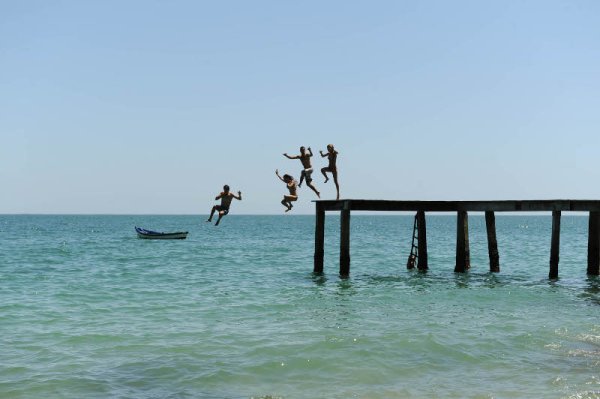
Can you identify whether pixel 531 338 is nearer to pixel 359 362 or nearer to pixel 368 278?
pixel 359 362

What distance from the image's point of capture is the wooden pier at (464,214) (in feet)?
72.1

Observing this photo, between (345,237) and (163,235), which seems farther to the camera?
(163,235)

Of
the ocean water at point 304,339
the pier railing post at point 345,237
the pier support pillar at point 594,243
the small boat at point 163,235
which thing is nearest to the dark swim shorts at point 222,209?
the ocean water at point 304,339

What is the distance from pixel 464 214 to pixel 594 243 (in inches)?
178

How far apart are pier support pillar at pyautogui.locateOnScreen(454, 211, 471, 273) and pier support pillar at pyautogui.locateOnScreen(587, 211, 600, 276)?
4.12 m

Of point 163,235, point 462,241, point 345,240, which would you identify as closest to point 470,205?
point 462,241

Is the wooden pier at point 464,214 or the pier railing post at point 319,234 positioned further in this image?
the pier railing post at point 319,234

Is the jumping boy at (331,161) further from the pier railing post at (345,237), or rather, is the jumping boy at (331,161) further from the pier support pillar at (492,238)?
the pier support pillar at (492,238)

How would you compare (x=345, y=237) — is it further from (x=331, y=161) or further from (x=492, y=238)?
(x=492, y=238)

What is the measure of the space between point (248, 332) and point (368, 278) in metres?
12.4

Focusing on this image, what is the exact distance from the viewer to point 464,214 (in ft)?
82.7

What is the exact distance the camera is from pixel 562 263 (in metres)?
35.6

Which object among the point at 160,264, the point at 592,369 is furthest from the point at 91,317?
the point at 160,264

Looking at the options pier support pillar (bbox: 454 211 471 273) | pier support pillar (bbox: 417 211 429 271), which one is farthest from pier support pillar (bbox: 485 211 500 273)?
pier support pillar (bbox: 417 211 429 271)
